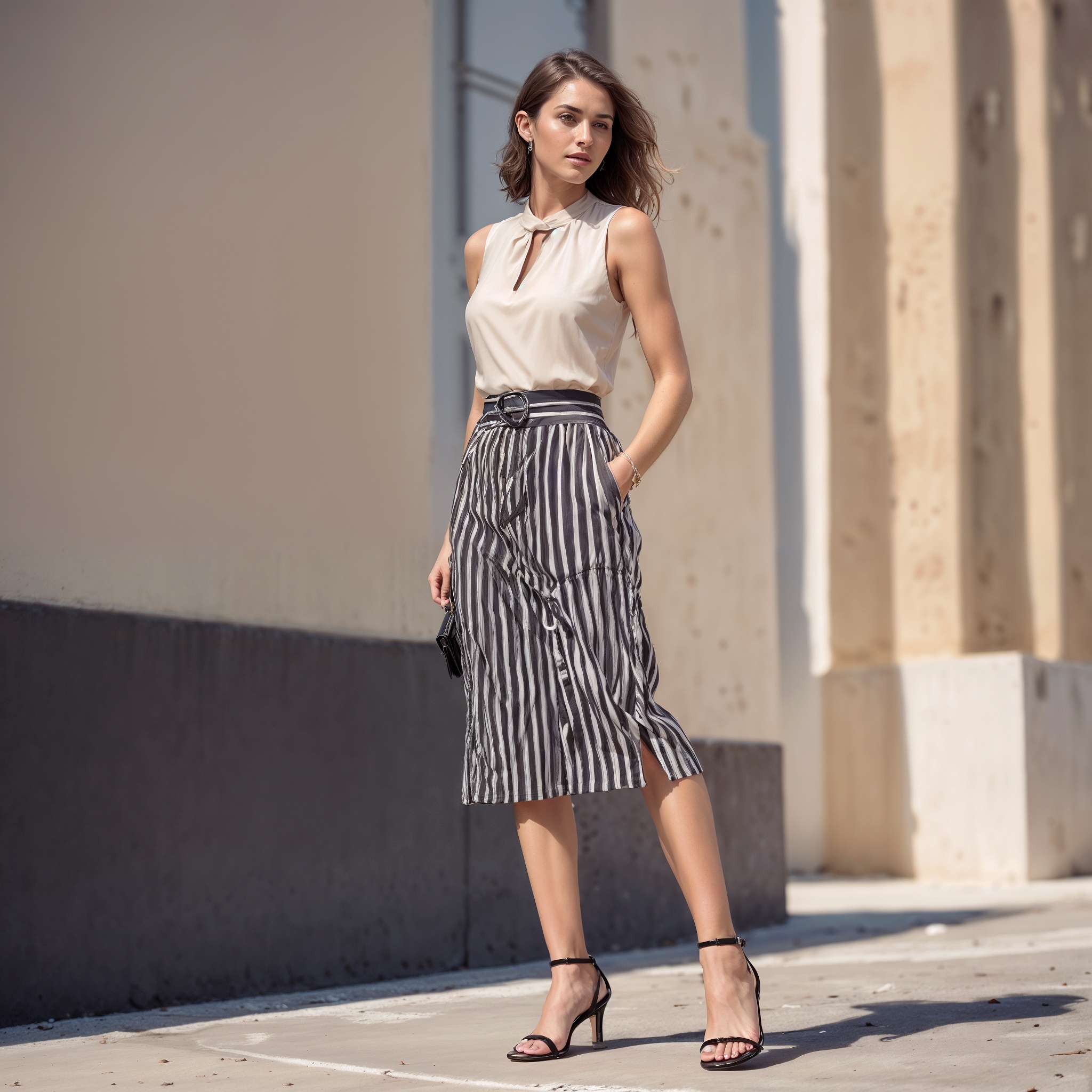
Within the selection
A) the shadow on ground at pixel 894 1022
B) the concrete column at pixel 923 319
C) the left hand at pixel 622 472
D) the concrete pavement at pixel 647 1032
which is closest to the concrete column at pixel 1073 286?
the concrete column at pixel 923 319

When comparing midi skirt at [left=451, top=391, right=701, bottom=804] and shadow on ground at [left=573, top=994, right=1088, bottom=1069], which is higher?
midi skirt at [left=451, top=391, right=701, bottom=804]

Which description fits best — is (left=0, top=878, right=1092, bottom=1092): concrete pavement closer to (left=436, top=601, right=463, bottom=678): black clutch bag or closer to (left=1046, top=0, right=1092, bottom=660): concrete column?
(left=436, top=601, right=463, bottom=678): black clutch bag

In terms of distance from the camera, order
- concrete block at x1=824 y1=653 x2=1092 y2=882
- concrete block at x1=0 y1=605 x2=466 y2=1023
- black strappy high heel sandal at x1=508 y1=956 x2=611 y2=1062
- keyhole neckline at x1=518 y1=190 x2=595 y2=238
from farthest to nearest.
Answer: concrete block at x1=824 y1=653 x2=1092 y2=882, concrete block at x1=0 y1=605 x2=466 y2=1023, keyhole neckline at x1=518 y1=190 x2=595 y2=238, black strappy high heel sandal at x1=508 y1=956 x2=611 y2=1062

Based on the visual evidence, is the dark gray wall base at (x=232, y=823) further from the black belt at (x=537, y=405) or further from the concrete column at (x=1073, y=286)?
the concrete column at (x=1073, y=286)

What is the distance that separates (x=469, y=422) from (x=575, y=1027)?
1.09 m

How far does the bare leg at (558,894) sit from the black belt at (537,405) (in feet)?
2.12

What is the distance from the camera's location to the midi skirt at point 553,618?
2.43 meters

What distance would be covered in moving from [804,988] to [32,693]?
5.96 feet

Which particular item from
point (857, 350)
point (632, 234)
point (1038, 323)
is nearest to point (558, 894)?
point (632, 234)

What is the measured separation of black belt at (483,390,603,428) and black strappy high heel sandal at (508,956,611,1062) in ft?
2.98

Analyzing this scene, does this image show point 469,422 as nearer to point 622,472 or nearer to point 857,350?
point 622,472

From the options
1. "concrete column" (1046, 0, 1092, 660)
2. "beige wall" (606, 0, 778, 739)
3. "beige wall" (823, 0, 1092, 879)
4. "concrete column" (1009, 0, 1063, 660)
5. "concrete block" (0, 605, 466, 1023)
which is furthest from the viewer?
"concrete column" (1046, 0, 1092, 660)

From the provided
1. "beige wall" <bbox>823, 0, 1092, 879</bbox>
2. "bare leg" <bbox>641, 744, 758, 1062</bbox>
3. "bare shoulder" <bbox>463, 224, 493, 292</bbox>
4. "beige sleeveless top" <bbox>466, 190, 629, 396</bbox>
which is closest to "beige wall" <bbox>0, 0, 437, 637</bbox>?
"bare shoulder" <bbox>463, 224, 493, 292</bbox>

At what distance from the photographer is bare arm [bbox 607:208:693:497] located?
254 centimetres
